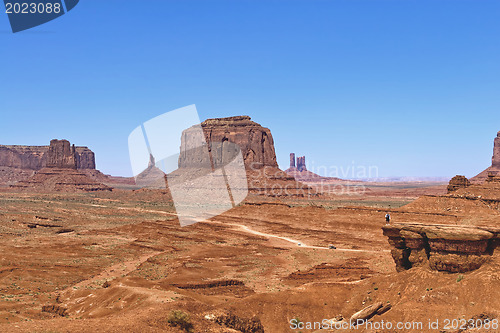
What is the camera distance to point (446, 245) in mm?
16609

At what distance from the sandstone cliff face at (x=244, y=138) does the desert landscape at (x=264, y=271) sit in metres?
52.5

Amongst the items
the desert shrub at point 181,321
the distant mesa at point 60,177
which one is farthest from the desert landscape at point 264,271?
the distant mesa at point 60,177

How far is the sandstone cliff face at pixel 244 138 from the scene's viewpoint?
124188 millimetres

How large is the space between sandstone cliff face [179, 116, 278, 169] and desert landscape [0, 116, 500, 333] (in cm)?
5248

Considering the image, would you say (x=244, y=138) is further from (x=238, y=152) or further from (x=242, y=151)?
(x=238, y=152)

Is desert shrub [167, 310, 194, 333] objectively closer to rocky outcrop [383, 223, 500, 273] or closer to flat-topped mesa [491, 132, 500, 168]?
rocky outcrop [383, 223, 500, 273]

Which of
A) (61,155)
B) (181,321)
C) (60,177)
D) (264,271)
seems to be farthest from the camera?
(61,155)

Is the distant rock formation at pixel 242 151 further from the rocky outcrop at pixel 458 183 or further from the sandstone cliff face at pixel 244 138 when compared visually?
the rocky outcrop at pixel 458 183

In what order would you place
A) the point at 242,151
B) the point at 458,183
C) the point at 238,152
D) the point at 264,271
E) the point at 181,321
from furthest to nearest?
the point at 242,151, the point at 238,152, the point at 458,183, the point at 264,271, the point at 181,321

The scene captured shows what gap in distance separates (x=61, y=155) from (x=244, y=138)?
2945 inches

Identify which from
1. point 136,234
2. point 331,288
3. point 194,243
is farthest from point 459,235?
point 136,234

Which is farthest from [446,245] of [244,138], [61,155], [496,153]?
[61,155]

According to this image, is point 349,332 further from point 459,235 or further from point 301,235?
point 301,235

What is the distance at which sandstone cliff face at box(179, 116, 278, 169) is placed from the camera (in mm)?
124188
